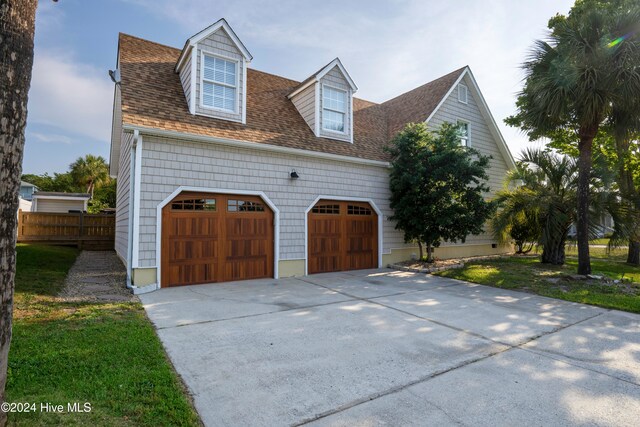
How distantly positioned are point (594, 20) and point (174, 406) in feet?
37.7

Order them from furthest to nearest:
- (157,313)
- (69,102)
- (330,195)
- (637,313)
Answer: (69,102), (330,195), (637,313), (157,313)

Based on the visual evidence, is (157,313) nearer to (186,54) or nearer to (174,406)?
(174,406)

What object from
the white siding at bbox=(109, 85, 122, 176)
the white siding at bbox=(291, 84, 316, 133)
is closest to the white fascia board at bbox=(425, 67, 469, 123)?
the white siding at bbox=(291, 84, 316, 133)

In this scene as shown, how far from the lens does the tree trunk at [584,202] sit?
8898 mm

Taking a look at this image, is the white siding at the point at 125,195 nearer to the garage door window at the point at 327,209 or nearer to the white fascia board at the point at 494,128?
the garage door window at the point at 327,209

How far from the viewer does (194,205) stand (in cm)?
828

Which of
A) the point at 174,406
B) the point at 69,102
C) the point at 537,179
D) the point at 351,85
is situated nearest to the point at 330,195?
the point at 351,85

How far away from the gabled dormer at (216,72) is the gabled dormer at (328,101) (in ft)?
7.84

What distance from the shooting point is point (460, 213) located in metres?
10.5

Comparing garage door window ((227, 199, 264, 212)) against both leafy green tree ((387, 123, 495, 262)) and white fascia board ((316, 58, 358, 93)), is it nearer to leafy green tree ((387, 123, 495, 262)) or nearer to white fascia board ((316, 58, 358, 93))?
leafy green tree ((387, 123, 495, 262))

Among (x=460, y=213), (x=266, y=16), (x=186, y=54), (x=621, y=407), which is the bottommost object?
(x=621, y=407)

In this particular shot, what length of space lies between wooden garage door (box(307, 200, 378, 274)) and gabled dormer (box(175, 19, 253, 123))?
12.3 ft

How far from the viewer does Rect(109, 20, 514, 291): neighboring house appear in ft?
25.5

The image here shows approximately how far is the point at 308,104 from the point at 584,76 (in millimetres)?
7517
